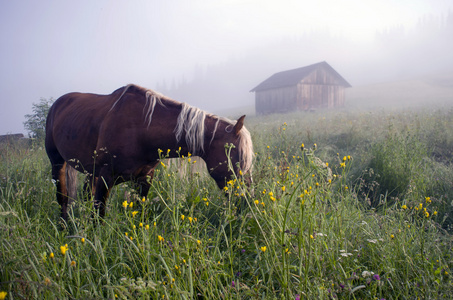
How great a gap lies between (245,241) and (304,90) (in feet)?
93.4

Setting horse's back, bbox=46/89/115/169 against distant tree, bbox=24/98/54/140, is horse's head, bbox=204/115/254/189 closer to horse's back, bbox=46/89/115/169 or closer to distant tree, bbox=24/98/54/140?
horse's back, bbox=46/89/115/169

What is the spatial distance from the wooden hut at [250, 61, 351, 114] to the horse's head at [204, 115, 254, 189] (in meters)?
26.2

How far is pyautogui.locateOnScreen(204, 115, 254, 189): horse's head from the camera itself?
302cm

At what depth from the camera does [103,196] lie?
10.6 feet

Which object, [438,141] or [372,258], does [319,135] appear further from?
[372,258]

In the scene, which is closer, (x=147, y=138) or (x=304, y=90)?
(x=147, y=138)

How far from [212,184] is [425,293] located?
272cm

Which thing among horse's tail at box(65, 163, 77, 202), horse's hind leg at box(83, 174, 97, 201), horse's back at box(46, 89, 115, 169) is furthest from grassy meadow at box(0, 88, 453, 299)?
horse's back at box(46, 89, 115, 169)

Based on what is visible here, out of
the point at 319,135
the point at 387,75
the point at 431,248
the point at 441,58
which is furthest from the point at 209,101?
the point at 431,248

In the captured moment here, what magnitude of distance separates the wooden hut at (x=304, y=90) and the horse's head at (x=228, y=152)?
26.2 m

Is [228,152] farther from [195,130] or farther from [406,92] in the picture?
[406,92]

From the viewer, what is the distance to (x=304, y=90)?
94.7 ft

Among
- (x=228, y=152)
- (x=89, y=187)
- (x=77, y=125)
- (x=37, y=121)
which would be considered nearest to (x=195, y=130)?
(x=228, y=152)

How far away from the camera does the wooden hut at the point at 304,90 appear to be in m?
28.7
